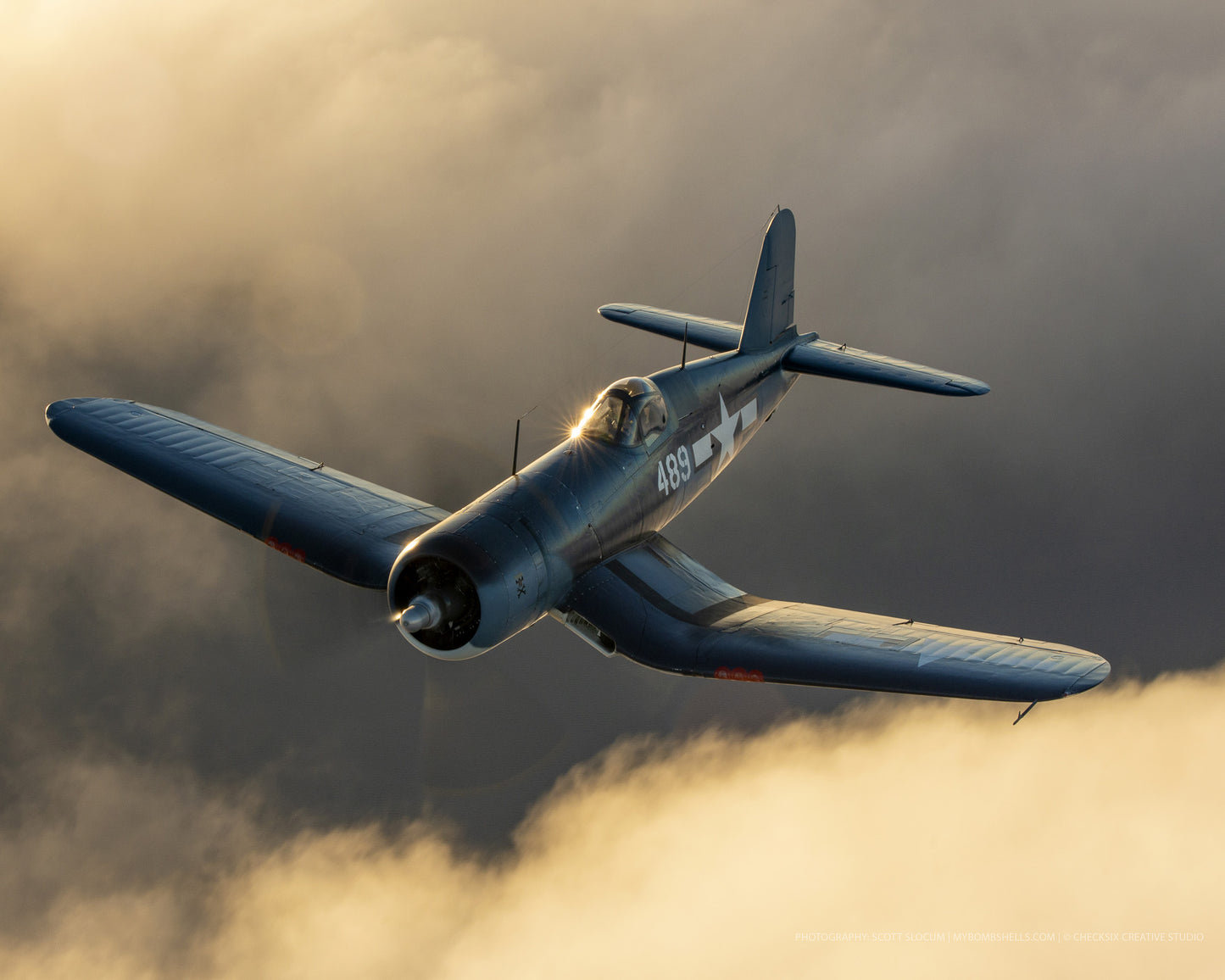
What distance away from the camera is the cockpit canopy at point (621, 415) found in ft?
47.4

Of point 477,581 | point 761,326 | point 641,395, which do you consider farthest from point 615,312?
point 477,581

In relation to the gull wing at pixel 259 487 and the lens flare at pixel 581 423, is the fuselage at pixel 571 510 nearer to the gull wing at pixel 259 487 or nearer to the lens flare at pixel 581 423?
the lens flare at pixel 581 423

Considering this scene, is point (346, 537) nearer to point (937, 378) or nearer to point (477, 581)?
point (477, 581)

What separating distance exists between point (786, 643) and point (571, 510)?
11.1ft

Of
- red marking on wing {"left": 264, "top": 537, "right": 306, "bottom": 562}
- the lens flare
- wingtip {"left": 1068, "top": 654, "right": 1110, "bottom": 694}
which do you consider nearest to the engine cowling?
the lens flare

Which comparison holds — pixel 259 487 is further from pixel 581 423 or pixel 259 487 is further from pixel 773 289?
pixel 773 289

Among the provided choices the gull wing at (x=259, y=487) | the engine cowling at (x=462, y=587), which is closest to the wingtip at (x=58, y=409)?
the gull wing at (x=259, y=487)

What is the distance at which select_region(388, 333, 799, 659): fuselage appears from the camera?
11898mm

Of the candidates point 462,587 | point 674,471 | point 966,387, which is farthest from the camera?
point 966,387

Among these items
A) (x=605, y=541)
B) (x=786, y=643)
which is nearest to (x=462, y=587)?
(x=605, y=541)

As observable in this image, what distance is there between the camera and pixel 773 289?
19547 millimetres

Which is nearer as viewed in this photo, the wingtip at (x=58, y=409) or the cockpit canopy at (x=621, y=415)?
the cockpit canopy at (x=621, y=415)

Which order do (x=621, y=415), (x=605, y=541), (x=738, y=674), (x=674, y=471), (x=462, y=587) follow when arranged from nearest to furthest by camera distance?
(x=462, y=587), (x=738, y=674), (x=605, y=541), (x=621, y=415), (x=674, y=471)

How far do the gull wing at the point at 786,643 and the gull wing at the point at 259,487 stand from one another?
310 centimetres
